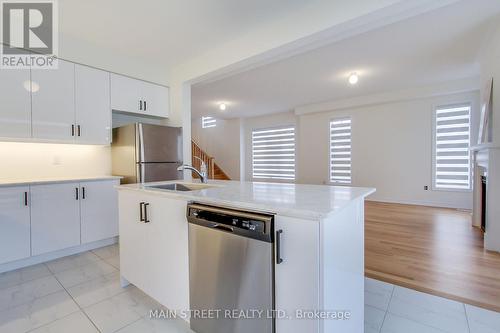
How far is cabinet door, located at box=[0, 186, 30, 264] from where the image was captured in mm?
2301

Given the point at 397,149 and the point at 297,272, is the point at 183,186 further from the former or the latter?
the point at 397,149

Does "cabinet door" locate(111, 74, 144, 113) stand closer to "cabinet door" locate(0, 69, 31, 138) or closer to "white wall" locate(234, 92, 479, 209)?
"cabinet door" locate(0, 69, 31, 138)

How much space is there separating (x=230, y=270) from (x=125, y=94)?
10.1 ft

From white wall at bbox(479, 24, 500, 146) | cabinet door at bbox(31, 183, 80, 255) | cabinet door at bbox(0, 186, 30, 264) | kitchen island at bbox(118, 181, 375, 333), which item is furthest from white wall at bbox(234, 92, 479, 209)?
cabinet door at bbox(0, 186, 30, 264)

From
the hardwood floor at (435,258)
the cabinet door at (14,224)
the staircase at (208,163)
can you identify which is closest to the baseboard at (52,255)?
the cabinet door at (14,224)

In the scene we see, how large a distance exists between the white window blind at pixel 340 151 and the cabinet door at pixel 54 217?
5610mm

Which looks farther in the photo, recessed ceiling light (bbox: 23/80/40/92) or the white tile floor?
recessed ceiling light (bbox: 23/80/40/92)

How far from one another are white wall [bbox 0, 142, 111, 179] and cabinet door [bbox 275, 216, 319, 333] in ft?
10.9

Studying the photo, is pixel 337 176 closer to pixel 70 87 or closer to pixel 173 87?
pixel 173 87

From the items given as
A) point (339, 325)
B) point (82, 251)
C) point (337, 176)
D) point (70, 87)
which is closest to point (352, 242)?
point (339, 325)

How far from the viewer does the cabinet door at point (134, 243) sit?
1782 millimetres

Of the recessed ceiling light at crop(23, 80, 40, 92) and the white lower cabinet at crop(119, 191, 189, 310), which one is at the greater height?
the recessed ceiling light at crop(23, 80, 40, 92)

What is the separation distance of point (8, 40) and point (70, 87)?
0.64m

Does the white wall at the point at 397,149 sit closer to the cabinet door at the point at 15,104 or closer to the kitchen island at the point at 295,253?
the kitchen island at the point at 295,253
